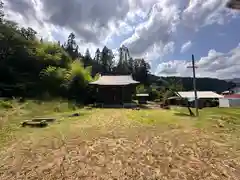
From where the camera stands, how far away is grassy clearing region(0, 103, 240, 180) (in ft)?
13.2

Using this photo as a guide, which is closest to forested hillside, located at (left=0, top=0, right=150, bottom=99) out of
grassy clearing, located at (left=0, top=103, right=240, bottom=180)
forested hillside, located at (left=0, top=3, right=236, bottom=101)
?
forested hillside, located at (left=0, top=3, right=236, bottom=101)

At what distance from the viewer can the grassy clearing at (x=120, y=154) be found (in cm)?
403

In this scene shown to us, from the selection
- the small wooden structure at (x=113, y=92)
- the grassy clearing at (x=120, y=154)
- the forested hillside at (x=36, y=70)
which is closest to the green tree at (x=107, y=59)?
the forested hillside at (x=36, y=70)

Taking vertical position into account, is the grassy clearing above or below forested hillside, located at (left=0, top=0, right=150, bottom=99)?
below

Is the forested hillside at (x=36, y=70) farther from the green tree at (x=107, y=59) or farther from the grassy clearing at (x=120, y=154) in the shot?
the green tree at (x=107, y=59)

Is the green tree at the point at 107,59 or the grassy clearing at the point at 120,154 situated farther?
the green tree at the point at 107,59

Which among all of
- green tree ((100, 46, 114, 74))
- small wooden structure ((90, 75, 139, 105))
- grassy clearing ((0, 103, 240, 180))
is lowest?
grassy clearing ((0, 103, 240, 180))

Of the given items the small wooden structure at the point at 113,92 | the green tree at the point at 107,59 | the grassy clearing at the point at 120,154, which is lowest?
the grassy clearing at the point at 120,154

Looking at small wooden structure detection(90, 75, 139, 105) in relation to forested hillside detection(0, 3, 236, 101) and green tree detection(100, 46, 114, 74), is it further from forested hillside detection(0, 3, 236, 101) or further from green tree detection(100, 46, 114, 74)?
green tree detection(100, 46, 114, 74)

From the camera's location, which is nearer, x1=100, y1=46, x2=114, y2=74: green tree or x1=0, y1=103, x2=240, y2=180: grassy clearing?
x1=0, y1=103, x2=240, y2=180: grassy clearing

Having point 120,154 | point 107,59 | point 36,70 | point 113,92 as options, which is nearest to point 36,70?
point 36,70

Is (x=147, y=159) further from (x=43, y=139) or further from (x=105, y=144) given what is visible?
(x=43, y=139)

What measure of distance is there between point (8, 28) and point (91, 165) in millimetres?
28928

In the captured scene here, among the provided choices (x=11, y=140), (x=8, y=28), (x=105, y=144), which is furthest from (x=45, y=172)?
(x=8, y=28)
